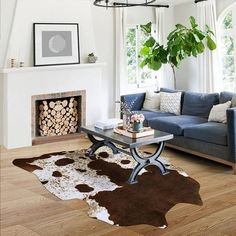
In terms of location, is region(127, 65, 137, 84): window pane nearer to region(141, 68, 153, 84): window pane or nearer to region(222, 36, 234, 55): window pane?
region(141, 68, 153, 84): window pane

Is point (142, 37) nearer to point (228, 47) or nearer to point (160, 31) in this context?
point (160, 31)

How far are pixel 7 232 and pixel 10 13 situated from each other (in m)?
3.89

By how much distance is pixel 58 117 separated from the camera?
674 cm

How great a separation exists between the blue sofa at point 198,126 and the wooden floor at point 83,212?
28 centimetres

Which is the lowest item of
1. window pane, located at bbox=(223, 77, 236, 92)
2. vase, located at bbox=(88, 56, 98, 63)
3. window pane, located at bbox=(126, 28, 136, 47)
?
window pane, located at bbox=(223, 77, 236, 92)

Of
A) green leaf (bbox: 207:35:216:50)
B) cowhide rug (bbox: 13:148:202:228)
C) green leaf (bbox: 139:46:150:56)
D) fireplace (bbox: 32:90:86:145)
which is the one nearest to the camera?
cowhide rug (bbox: 13:148:202:228)

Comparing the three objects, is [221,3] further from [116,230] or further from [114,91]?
[116,230]

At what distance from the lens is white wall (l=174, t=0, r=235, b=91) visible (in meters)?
7.56

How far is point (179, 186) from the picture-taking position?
14.4 feet

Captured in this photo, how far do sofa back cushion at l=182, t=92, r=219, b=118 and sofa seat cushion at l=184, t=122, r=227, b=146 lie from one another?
68cm

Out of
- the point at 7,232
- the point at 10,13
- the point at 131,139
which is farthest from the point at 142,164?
the point at 10,13

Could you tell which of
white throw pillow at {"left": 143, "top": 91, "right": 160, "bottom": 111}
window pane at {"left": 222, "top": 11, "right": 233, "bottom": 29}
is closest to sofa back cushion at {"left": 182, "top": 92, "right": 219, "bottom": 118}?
white throw pillow at {"left": 143, "top": 91, "right": 160, "bottom": 111}

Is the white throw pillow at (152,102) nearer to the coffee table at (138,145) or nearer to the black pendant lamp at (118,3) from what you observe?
the black pendant lamp at (118,3)

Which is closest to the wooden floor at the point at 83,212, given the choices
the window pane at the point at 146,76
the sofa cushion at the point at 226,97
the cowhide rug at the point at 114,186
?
the cowhide rug at the point at 114,186
